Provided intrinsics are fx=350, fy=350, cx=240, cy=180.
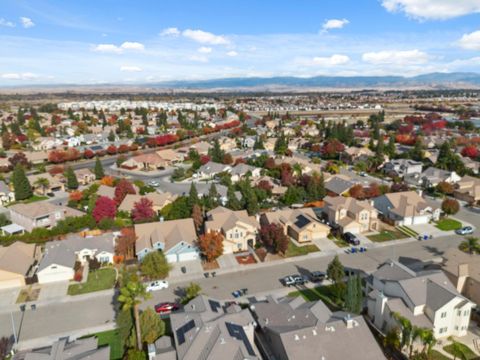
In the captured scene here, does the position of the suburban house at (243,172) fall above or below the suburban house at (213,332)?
below

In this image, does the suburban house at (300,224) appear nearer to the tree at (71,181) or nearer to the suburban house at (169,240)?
the suburban house at (169,240)

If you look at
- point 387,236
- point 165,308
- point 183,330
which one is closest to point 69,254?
point 165,308

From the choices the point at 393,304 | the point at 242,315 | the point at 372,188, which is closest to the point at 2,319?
the point at 242,315

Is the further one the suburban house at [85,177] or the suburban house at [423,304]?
the suburban house at [85,177]

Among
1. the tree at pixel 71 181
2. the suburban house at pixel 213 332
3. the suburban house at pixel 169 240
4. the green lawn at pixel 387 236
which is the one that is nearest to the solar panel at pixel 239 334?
the suburban house at pixel 213 332

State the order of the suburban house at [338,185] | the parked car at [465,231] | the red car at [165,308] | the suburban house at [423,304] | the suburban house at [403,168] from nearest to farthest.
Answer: the suburban house at [423,304] → the red car at [165,308] → the parked car at [465,231] → the suburban house at [338,185] → the suburban house at [403,168]

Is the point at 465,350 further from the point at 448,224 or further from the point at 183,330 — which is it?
the point at 448,224

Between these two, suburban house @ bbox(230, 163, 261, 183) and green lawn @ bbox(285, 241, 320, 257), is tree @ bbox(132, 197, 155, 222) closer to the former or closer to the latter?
green lawn @ bbox(285, 241, 320, 257)
